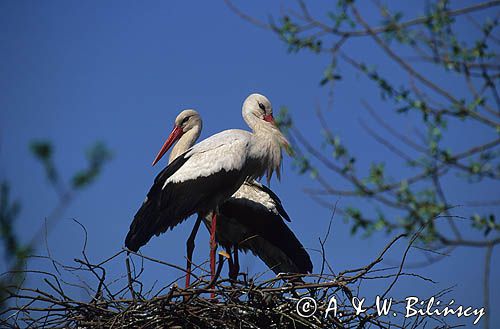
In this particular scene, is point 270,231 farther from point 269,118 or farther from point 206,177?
point 206,177

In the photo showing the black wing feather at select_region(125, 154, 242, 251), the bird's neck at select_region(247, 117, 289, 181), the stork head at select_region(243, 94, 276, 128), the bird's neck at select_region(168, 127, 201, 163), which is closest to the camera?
the black wing feather at select_region(125, 154, 242, 251)

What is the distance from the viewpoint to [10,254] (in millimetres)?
1953

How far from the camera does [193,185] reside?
6992 mm

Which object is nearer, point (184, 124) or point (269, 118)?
point (269, 118)

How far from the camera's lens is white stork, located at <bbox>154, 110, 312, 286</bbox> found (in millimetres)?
7902

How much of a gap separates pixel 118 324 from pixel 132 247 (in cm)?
174

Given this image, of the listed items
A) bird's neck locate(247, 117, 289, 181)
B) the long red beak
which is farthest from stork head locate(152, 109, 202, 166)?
bird's neck locate(247, 117, 289, 181)

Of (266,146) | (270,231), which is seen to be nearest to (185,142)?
(266,146)

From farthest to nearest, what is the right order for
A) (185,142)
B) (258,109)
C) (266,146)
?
1. (185,142)
2. (258,109)
3. (266,146)

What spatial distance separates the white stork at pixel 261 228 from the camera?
7.90 m

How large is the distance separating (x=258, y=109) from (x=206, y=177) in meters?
1.09

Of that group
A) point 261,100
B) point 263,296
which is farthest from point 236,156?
point 263,296

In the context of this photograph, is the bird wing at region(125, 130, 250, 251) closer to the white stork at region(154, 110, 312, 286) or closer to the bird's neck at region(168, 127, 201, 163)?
the white stork at region(154, 110, 312, 286)

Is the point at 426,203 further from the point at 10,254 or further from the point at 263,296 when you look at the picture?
the point at 10,254
